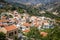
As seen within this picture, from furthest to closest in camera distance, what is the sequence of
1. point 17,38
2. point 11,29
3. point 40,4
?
point 40,4 → point 11,29 → point 17,38

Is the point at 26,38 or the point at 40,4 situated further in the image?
the point at 40,4

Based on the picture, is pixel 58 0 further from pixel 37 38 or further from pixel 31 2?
pixel 37 38

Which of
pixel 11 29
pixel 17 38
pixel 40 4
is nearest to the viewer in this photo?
pixel 17 38

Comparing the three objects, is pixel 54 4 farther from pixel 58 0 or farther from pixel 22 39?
pixel 22 39

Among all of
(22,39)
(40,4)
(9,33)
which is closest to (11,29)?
(9,33)

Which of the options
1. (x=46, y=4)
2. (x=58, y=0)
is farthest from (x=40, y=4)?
(x=58, y=0)

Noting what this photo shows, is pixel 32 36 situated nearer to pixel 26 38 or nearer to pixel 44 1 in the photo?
pixel 26 38

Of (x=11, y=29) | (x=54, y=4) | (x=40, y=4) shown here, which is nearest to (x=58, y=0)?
(x=54, y=4)

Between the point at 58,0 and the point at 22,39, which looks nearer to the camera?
the point at 22,39
